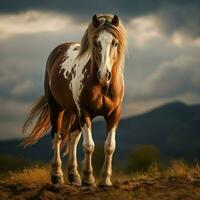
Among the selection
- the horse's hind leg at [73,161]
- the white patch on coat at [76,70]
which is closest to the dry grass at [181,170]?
the horse's hind leg at [73,161]

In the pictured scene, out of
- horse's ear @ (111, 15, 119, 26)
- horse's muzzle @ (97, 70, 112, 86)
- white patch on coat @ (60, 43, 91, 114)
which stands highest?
horse's ear @ (111, 15, 119, 26)

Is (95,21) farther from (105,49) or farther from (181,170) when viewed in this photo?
(181,170)

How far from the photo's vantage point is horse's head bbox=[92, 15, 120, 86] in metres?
12.1

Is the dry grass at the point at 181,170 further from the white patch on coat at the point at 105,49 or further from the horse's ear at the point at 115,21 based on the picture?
the horse's ear at the point at 115,21

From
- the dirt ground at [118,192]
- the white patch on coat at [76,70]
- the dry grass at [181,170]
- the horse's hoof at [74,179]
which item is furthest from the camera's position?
the dry grass at [181,170]

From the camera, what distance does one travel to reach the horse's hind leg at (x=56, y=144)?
48.1ft

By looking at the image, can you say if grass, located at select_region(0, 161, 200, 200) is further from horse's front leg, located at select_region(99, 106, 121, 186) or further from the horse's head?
the horse's head

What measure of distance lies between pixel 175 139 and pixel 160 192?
177012mm

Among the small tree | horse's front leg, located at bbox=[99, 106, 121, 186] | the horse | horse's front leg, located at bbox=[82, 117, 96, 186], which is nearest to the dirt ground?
horse's front leg, located at bbox=[99, 106, 121, 186]

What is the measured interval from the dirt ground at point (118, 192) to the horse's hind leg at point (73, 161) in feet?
5.59

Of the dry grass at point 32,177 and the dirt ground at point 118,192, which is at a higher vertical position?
the dry grass at point 32,177

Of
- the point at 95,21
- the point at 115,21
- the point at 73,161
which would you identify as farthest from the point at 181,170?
the point at 95,21

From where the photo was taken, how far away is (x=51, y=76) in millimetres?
15414

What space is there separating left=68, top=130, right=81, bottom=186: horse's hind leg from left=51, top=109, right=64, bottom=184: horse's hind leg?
277mm
